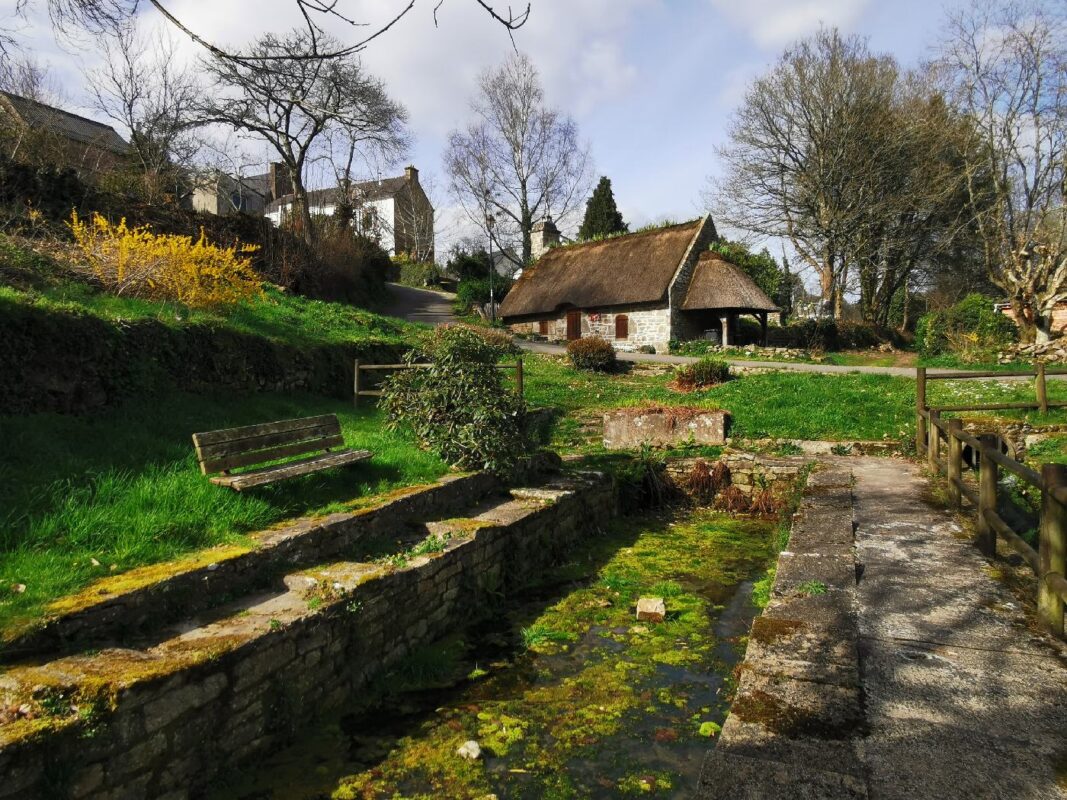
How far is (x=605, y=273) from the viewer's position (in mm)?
27797

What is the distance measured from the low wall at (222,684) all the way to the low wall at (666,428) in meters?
6.11

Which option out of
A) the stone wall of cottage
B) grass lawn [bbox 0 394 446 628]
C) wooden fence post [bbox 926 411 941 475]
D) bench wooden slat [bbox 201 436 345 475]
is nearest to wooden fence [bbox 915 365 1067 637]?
wooden fence post [bbox 926 411 941 475]

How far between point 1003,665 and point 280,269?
19264 mm

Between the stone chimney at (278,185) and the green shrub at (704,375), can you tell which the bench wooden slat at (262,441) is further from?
the stone chimney at (278,185)

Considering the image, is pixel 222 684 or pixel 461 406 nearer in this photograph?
pixel 222 684

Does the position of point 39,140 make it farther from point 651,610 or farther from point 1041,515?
point 1041,515

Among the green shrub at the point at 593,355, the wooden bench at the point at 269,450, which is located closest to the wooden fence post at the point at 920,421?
the wooden bench at the point at 269,450

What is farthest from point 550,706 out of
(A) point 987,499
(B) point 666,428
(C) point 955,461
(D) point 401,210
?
(D) point 401,210

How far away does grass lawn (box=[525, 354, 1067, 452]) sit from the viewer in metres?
11.0

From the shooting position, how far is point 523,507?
6.86 metres

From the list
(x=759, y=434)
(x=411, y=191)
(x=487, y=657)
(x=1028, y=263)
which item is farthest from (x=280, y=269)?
(x=411, y=191)

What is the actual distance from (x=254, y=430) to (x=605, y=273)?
2354 centimetres

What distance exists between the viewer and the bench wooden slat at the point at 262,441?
16.7 feet

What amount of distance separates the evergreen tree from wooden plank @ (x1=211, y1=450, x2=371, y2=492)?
3791 cm
